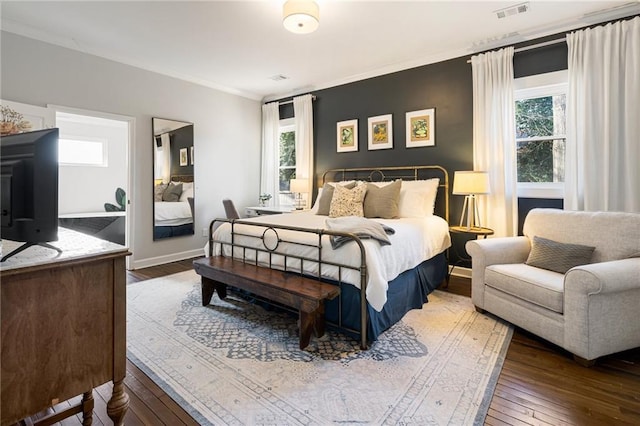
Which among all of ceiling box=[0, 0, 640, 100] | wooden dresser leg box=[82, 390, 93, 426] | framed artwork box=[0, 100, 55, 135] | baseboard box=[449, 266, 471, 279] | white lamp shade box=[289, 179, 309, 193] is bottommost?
wooden dresser leg box=[82, 390, 93, 426]

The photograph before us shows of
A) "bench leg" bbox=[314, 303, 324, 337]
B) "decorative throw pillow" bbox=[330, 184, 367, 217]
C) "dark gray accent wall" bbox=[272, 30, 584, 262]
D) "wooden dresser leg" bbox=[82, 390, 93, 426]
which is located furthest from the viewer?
"decorative throw pillow" bbox=[330, 184, 367, 217]

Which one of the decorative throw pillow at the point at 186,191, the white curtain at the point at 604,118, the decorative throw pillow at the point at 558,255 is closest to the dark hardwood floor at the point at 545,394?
the decorative throw pillow at the point at 558,255

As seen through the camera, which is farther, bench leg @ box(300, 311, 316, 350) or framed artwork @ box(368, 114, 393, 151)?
framed artwork @ box(368, 114, 393, 151)

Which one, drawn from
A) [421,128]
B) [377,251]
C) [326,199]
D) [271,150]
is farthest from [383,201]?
[271,150]

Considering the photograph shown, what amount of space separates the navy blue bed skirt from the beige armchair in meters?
0.48

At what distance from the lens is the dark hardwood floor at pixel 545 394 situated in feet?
5.12

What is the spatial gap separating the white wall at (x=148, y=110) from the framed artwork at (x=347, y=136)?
1791 millimetres

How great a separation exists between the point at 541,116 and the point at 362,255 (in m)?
2.87

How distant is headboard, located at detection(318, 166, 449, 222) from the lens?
13.1 ft

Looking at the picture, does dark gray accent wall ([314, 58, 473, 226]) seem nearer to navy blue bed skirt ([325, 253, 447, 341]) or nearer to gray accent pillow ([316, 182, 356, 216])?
gray accent pillow ([316, 182, 356, 216])

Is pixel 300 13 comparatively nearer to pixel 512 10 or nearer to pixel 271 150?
pixel 512 10

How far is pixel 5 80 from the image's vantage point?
10.6 feet

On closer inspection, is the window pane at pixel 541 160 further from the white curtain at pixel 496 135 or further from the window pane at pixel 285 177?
the window pane at pixel 285 177

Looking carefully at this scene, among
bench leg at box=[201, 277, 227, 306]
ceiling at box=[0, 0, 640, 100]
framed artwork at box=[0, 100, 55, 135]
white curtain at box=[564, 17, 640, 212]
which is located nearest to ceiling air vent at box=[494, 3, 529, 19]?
ceiling at box=[0, 0, 640, 100]
